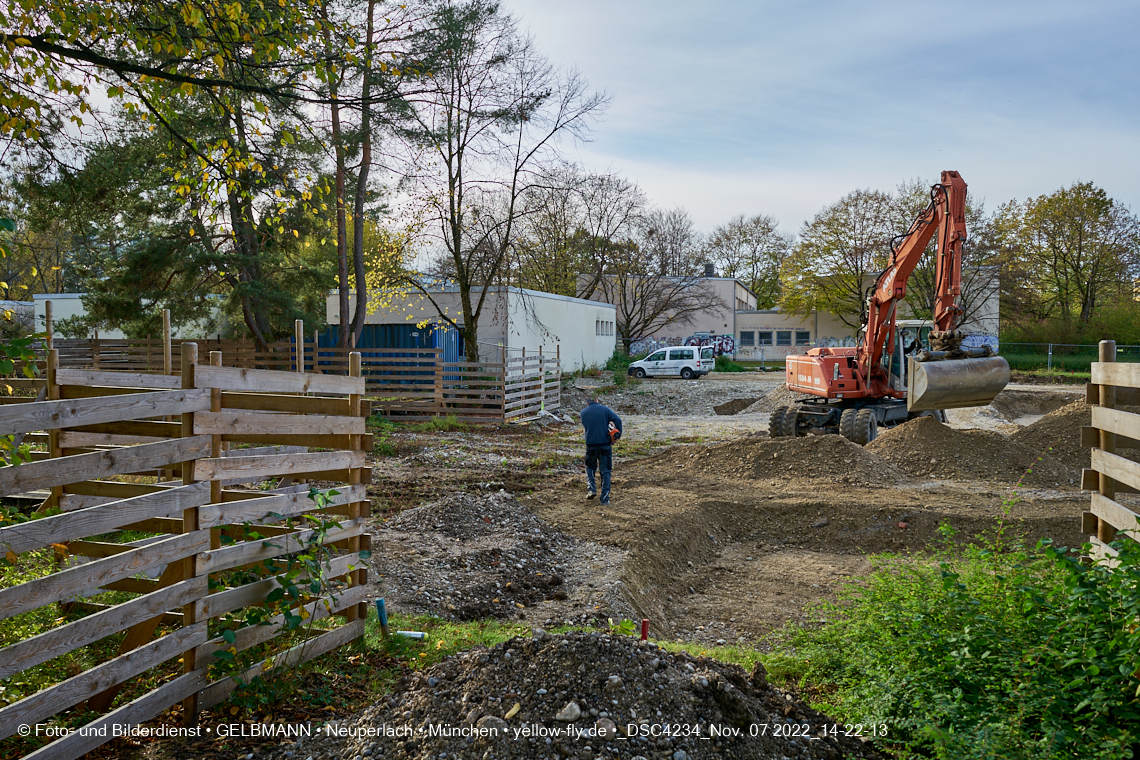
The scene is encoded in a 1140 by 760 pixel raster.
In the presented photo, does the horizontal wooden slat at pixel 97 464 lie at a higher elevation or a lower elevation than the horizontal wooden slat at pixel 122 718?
higher

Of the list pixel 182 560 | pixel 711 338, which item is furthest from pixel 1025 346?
pixel 182 560

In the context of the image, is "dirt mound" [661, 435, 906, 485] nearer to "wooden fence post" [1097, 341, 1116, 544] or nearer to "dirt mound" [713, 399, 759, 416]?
"wooden fence post" [1097, 341, 1116, 544]

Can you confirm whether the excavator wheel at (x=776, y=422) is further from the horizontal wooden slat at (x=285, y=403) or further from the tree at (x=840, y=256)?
the tree at (x=840, y=256)

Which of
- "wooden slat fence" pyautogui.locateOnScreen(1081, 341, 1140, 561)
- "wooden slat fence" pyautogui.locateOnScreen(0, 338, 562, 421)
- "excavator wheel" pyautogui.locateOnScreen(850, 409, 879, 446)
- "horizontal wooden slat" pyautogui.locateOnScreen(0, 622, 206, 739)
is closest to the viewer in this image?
"horizontal wooden slat" pyautogui.locateOnScreen(0, 622, 206, 739)

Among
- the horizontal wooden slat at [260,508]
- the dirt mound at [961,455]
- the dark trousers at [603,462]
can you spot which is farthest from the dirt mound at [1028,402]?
the horizontal wooden slat at [260,508]

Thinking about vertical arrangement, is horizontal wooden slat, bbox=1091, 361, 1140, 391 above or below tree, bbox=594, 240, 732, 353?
below

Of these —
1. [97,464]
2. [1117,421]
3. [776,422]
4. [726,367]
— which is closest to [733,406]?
[776,422]

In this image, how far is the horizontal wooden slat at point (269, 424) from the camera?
3.74 m

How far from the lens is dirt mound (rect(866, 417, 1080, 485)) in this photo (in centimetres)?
1316

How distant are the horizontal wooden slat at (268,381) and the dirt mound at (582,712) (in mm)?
1812

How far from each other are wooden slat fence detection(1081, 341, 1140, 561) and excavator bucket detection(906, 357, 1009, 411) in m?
7.39

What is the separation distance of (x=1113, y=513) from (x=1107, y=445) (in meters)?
0.59

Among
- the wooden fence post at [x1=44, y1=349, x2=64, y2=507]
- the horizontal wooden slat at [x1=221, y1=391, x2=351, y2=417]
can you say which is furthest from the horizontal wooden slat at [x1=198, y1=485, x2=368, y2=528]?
the wooden fence post at [x1=44, y1=349, x2=64, y2=507]

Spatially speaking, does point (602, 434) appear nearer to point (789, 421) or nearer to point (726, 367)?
point (789, 421)
